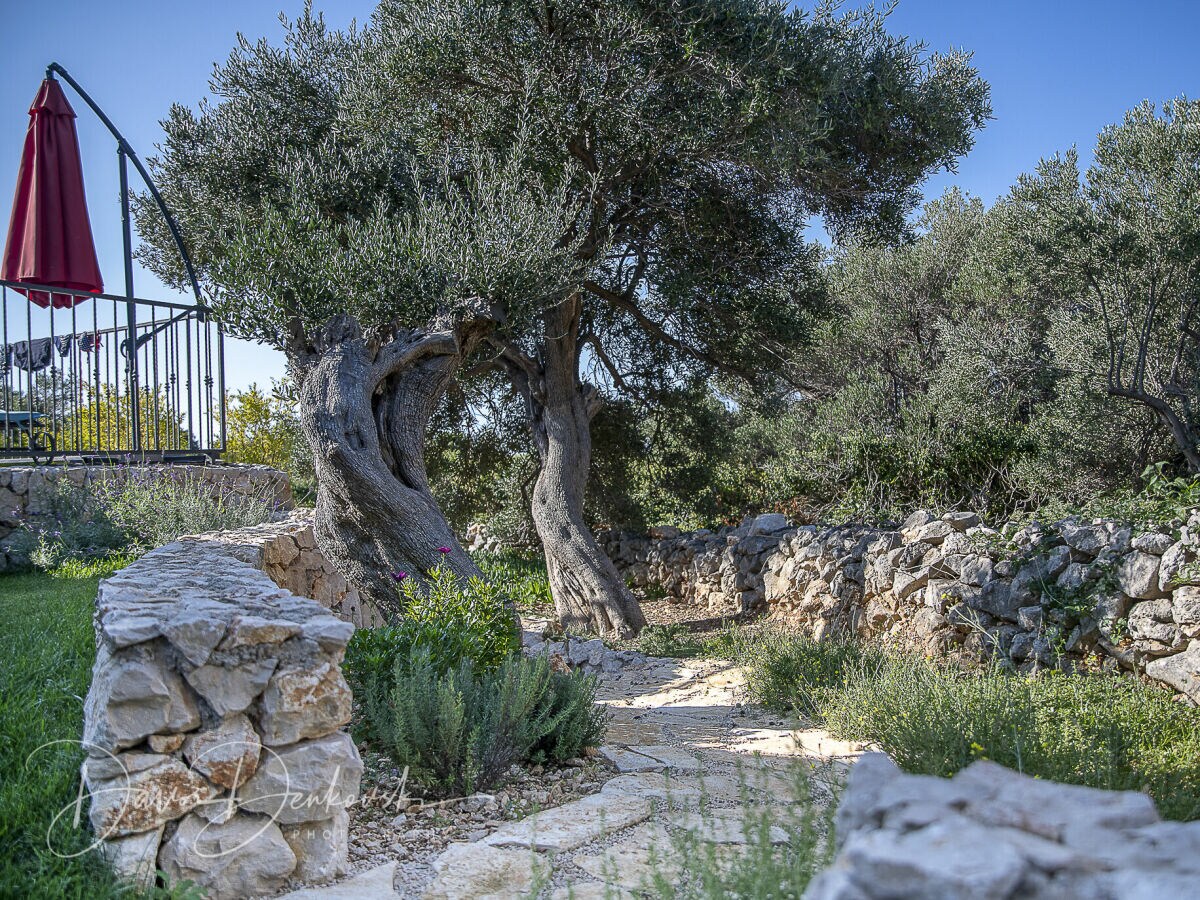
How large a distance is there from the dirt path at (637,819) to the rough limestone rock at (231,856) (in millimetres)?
126

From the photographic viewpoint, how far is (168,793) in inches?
95.3

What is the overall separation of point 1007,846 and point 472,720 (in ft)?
9.48

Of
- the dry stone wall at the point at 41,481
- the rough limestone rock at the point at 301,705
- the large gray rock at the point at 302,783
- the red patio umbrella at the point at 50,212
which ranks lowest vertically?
the large gray rock at the point at 302,783

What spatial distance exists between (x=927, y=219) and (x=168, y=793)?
1597 centimetres

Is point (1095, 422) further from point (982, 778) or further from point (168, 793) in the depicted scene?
point (168, 793)

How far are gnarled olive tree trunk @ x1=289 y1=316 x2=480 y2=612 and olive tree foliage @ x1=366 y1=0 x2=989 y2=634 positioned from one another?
1.60m

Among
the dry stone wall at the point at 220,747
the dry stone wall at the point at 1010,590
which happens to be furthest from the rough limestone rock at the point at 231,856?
the dry stone wall at the point at 1010,590

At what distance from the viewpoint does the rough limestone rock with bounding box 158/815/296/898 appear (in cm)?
243

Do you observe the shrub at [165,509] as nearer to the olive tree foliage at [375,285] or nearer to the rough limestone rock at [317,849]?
the olive tree foliage at [375,285]

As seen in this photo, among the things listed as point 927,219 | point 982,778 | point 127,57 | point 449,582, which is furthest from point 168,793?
point 927,219

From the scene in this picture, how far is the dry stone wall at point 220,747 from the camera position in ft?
7.91

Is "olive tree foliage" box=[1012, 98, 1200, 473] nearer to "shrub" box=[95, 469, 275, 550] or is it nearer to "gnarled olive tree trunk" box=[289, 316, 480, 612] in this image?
"gnarled olive tree trunk" box=[289, 316, 480, 612]

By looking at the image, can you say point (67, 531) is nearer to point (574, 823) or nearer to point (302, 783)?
point (302, 783)

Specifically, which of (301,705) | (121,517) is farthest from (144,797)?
(121,517)
